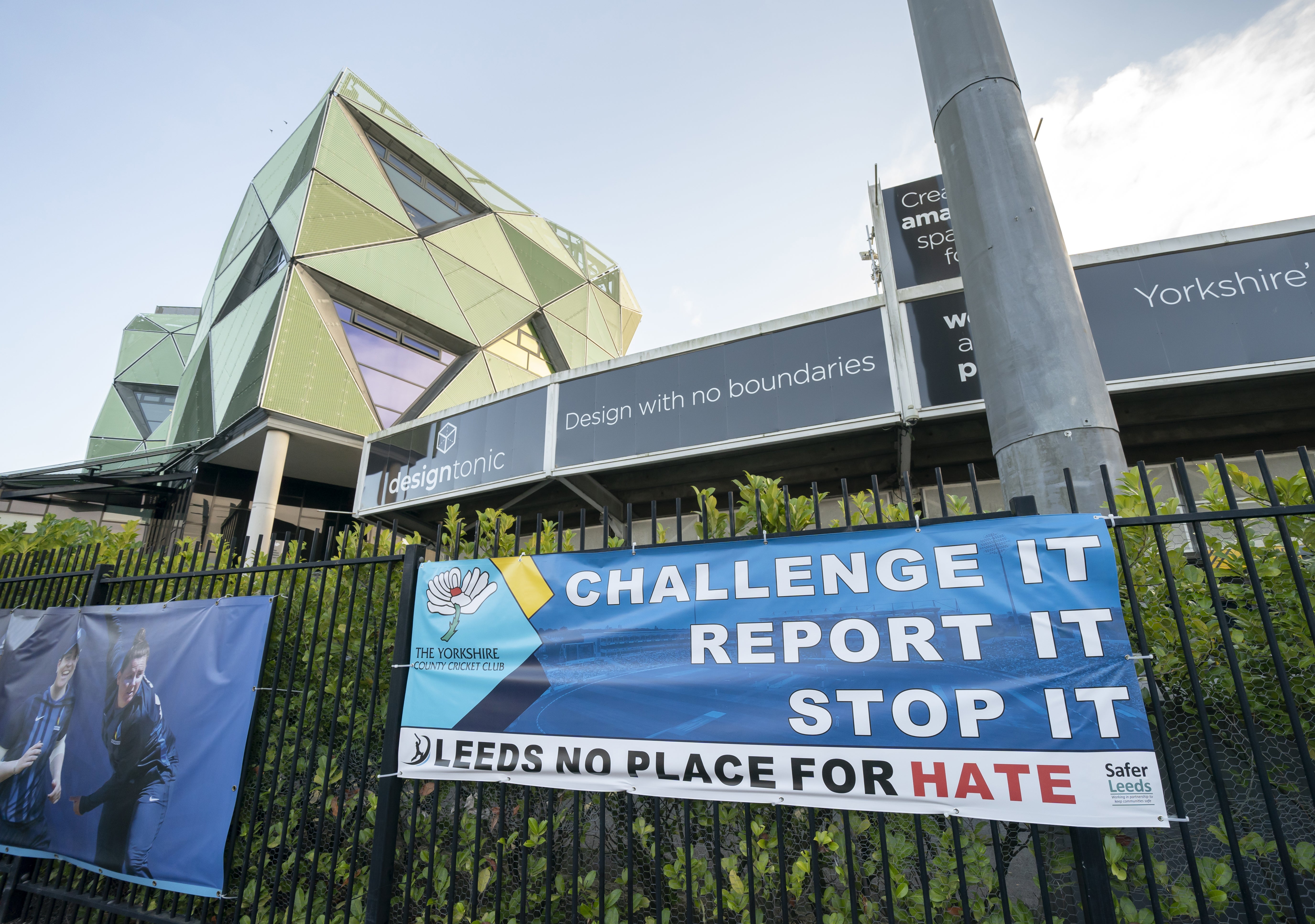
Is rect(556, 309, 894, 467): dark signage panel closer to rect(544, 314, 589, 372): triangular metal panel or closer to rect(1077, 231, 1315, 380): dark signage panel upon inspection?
rect(1077, 231, 1315, 380): dark signage panel

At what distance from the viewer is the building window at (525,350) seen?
2173 cm

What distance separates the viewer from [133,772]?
3.77m

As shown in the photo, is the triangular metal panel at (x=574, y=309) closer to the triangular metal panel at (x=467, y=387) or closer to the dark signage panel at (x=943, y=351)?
the triangular metal panel at (x=467, y=387)

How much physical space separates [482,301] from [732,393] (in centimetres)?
1450

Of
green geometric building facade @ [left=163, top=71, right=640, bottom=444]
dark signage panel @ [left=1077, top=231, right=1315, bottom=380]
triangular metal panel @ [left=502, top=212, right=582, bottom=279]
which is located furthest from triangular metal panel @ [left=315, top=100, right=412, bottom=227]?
dark signage panel @ [left=1077, top=231, right=1315, bottom=380]

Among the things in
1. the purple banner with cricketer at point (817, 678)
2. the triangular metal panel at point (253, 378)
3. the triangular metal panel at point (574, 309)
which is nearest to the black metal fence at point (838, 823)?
the purple banner with cricketer at point (817, 678)

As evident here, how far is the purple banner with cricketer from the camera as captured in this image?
2176 mm

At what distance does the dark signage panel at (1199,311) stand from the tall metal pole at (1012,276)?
4.21m

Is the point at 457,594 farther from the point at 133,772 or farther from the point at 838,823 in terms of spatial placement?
the point at 133,772

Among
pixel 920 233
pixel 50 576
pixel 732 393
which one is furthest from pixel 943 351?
pixel 50 576

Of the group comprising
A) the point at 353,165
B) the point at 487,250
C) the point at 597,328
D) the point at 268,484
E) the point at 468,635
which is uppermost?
the point at 353,165

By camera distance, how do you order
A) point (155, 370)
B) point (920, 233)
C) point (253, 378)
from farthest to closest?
1. point (155, 370)
2. point (253, 378)
3. point (920, 233)

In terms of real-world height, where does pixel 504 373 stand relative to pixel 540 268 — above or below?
below

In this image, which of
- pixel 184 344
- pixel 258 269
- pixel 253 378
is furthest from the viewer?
pixel 184 344
